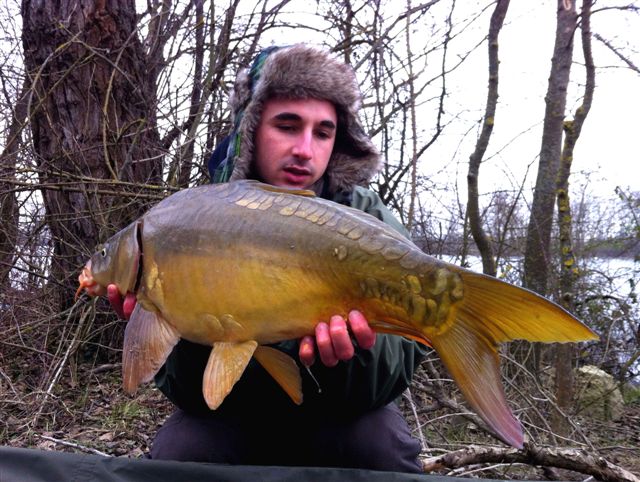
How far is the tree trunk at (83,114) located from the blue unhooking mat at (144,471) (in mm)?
2290

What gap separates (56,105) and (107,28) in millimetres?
571

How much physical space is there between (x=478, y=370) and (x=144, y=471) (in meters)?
0.80

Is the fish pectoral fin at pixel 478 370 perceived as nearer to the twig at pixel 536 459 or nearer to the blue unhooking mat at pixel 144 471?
the blue unhooking mat at pixel 144 471

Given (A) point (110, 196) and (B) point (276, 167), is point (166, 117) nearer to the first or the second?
(A) point (110, 196)

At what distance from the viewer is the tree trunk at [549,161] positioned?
13.6 feet

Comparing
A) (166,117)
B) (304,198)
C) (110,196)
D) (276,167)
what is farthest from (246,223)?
(166,117)

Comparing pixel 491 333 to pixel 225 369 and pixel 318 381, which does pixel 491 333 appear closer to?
pixel 225 369

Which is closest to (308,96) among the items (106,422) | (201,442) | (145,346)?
(145,346)

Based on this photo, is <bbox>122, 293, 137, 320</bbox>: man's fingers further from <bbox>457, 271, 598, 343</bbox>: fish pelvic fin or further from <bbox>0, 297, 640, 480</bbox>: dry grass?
<bbox>0, 297, 640, 480</bbox>: dry grass

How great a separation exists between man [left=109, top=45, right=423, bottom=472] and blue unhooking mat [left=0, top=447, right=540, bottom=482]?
26cm

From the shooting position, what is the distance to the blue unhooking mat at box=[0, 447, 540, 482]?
1.34m

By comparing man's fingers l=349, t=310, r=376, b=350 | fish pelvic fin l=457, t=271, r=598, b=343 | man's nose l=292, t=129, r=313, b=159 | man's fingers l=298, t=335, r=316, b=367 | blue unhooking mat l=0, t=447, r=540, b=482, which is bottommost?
blue unhooking mat l=0, t=447, r=540, b=482

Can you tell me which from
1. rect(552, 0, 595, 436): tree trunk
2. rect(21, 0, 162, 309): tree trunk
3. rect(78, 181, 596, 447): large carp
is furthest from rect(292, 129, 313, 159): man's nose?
rect(552, 0, 595, 436): tree trunk

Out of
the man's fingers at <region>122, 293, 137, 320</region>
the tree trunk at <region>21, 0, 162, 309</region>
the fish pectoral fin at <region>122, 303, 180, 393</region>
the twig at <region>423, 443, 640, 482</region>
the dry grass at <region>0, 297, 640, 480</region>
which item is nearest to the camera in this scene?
the fish pectoral fin at <region>122, 303, 180, 393</region>
